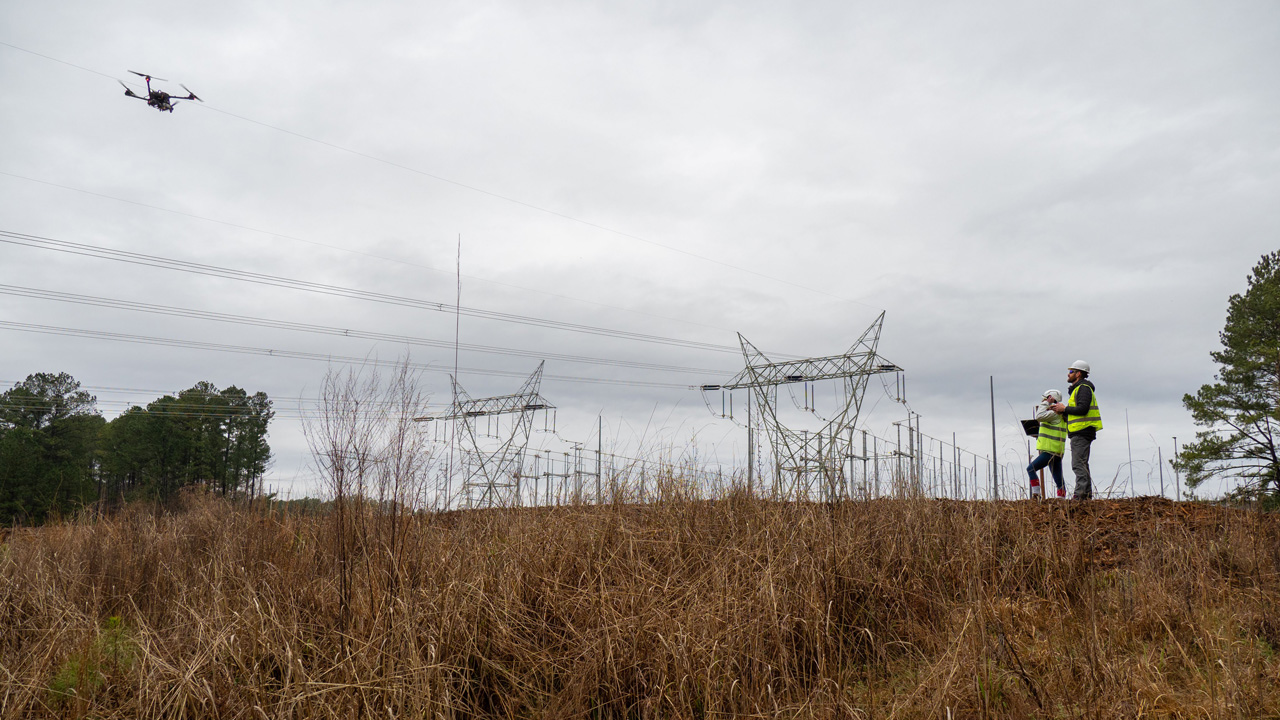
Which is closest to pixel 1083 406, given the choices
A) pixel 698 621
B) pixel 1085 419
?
pixel 1085 419

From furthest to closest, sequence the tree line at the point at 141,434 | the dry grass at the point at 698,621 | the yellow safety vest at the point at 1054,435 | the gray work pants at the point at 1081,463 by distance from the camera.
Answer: the tree line at the point at 141,434
the yellow safety vest at the point at 1054,435
the gray work pants at the point at 1081,463
the dry grass at the point at 698,621

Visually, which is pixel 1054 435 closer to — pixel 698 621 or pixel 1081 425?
pixel 1081 425

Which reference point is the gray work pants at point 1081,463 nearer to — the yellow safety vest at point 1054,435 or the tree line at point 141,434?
the yellow safety vest at point 1054,435

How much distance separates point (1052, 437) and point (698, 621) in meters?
7.29

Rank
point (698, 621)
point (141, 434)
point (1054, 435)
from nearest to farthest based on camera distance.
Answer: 1. point (698, 621)
2. point (1054, 435)
3. point (141, 434)

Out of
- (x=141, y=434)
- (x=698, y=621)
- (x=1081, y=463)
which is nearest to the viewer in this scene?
(x=698, y=621)

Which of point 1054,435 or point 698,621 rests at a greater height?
point 1054,435

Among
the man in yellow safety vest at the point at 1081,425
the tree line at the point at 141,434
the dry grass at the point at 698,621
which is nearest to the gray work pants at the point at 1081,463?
the man in yellow safety vest at the point at 1081,425

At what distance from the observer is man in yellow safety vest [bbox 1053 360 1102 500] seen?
1031 cm

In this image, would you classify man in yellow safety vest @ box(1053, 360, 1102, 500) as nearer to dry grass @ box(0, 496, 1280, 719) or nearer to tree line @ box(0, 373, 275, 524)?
dry grass @ box(0, 496, 1280, 719)

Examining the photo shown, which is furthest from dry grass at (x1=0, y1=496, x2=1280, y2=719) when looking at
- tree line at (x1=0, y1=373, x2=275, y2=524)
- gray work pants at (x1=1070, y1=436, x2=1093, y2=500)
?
tree line at (x1=0, y1=373, x2=275, y2=524)

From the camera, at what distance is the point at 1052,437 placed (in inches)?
427

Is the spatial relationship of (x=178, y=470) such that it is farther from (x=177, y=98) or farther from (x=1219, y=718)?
(x=1219, y=718)

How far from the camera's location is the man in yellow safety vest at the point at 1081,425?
406 inches
